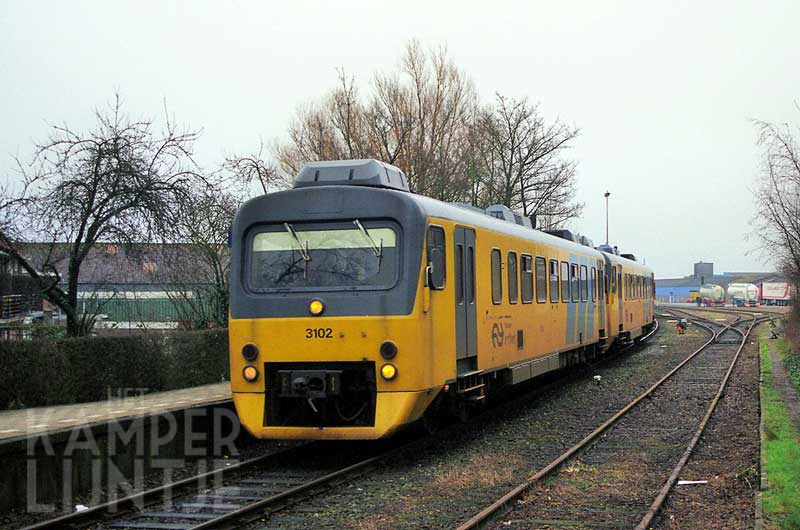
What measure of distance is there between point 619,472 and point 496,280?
377 centimetres

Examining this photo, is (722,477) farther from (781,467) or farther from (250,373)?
(250,373)

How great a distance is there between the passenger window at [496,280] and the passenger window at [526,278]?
1.47m

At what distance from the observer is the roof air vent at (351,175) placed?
1155 cm

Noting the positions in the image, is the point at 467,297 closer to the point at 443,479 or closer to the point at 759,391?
the point at 443,479

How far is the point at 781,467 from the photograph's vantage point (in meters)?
9.63

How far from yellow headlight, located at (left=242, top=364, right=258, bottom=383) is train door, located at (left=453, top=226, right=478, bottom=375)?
8.04 ft

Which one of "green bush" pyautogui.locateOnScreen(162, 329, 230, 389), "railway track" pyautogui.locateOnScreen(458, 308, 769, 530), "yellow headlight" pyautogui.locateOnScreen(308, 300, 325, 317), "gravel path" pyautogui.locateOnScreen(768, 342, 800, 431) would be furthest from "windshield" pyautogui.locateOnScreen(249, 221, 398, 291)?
"gravel path" pyautogui.locateOnScreen(768, 342, 800, 431)

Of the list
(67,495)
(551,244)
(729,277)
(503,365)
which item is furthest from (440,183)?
(729,277)

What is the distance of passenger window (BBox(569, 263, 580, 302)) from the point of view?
19.4 metres

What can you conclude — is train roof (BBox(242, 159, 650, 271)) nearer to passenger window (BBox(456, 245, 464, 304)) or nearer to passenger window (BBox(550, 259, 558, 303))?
passenger window (BBox(456, 245, 464, 304))

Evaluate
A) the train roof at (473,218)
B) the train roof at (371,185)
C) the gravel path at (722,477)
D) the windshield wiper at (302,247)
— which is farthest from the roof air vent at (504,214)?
the windshield wiper at (302,247)

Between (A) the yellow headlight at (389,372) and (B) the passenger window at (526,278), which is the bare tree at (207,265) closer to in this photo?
(B) the passenger window at (526,278)

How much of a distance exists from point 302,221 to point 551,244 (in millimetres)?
7822

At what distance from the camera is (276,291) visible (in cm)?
1077
